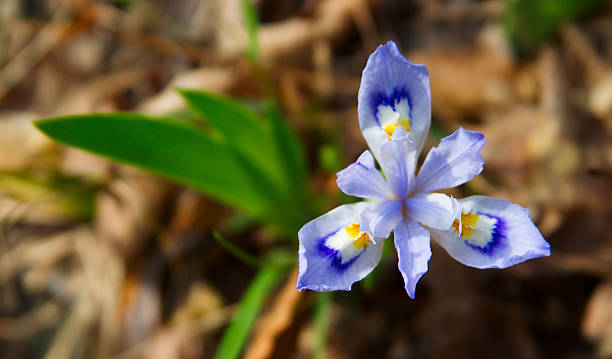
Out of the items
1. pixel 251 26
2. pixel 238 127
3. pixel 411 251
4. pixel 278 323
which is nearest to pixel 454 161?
pixel 411 251

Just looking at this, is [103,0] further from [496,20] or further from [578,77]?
[578,77]

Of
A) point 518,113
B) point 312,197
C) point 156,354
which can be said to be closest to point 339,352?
point 312,197

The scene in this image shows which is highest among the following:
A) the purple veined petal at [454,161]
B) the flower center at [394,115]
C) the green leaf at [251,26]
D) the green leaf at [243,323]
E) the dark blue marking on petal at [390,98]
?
the green leaf at [251,26]

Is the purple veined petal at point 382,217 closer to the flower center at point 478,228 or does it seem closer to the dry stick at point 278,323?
the flower center at point 478,228

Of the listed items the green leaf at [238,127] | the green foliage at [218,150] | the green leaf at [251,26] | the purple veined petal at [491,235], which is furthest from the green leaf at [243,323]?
the green leaf at [251,26]

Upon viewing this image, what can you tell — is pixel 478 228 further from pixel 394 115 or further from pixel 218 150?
pixel 218 150

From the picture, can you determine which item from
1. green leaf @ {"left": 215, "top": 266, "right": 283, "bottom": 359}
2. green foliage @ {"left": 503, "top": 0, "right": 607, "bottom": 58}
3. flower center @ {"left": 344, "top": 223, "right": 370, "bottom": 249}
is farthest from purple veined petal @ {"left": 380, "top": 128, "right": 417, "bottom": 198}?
green foliage @ {"left": 503, "top": 0, "right": 607, "bottom": 58}
